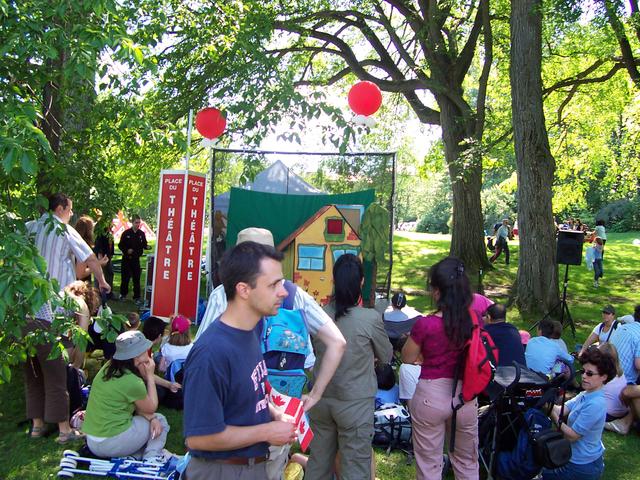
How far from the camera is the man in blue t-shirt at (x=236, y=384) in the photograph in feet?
6.23

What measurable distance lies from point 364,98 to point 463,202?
6.48m

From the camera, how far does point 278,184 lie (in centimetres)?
1224

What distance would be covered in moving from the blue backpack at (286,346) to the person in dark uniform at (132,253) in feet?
25.9

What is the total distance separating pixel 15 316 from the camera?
2443 millimetres

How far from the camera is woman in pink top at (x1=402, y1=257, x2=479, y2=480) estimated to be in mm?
3266

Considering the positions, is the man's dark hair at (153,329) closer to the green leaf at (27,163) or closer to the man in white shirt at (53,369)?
the man in white shirt at (53,369)

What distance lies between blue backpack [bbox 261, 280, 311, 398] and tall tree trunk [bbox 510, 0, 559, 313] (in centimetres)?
743

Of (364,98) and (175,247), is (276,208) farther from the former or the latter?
(364,98)

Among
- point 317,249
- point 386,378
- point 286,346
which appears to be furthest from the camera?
point 317,249

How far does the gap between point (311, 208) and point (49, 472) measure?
7764mm

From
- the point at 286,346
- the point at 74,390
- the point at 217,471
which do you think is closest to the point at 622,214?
the point at 74,390

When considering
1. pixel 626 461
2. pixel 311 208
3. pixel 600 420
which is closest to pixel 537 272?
pixel 311 208

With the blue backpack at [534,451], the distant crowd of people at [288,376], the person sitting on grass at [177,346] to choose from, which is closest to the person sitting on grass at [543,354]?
the distant crowd of people at [288,376]

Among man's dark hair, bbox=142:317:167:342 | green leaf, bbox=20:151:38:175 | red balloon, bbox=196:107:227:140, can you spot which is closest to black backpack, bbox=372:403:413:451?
man's dark hair, bbox=142:317:167:342
